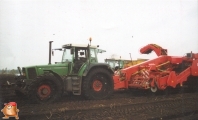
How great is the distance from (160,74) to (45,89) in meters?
4.04

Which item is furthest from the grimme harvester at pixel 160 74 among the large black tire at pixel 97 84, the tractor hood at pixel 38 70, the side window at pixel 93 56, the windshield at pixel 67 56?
the tractor hood at pixel 38 70

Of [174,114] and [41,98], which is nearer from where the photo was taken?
[174,114]

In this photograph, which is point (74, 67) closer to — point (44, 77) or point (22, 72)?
point (44, 77)

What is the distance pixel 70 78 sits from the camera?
6.54 meters

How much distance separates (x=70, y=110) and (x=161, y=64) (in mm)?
4402

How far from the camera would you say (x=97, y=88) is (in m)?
6.80

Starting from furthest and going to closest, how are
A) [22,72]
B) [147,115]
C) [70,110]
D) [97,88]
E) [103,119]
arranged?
[97,88], [22,72], [70,110], [147,115], [103,119]

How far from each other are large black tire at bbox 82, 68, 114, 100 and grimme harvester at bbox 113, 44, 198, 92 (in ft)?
1.53

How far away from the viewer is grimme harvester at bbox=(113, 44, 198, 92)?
281 inches

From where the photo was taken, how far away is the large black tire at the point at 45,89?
221 inches

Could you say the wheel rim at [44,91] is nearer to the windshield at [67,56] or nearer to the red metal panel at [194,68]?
the windshield at [67,56]

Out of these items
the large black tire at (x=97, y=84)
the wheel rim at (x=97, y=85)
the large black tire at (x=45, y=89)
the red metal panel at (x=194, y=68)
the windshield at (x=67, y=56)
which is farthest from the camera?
the red metal panel at (x=194, y=68)

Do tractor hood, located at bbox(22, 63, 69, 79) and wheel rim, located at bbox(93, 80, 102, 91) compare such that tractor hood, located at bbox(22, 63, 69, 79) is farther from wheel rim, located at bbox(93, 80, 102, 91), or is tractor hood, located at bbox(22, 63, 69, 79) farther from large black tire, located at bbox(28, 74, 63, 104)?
wheel rim, located at bbox(93, 80, 102, 91)

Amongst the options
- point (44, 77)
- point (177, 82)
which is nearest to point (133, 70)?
point (177, 82)
